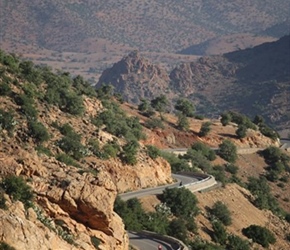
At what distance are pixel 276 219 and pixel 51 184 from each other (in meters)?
29.7

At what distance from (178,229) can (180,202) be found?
3740 mm

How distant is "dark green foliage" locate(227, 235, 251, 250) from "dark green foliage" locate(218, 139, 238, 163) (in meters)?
32.8

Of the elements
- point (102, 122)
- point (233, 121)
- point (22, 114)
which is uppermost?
point (22, 114)

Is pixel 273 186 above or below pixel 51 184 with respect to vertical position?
below

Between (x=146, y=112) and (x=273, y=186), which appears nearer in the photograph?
(x=273, y=186)

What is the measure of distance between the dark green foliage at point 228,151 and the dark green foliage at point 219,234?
105 feet

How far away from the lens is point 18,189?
1035 inches

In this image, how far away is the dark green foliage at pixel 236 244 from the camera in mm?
42531

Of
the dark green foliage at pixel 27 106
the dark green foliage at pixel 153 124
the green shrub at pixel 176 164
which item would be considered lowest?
the dark green foliage at pixel 153 124

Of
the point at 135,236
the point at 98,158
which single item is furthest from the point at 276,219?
the point at 135,236

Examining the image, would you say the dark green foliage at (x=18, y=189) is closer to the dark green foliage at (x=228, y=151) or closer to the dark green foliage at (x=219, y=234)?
the dark green foliage at (x=219, y=234)

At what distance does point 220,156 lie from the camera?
76500mm

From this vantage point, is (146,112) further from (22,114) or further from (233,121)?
(22,114)

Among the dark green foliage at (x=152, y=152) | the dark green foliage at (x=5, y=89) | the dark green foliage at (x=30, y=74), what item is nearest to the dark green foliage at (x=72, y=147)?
the dark green foliage at (x=5, y=89)
